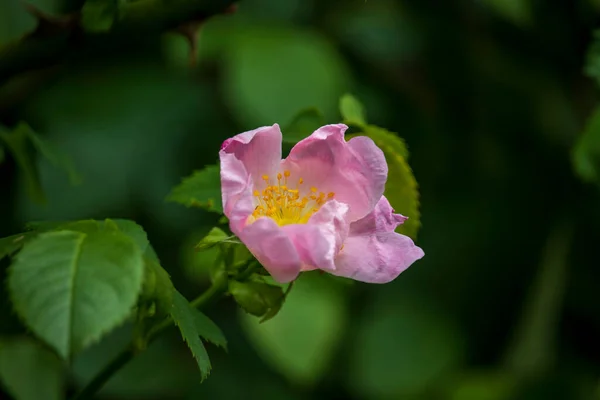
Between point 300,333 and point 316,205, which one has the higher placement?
point 316,205

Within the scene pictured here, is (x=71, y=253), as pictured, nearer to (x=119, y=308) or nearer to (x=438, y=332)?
(x=119, y=308)

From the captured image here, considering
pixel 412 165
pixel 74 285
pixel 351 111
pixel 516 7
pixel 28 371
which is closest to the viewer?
pixel 74 285

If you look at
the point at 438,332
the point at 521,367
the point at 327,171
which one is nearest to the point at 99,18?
the point at 327,171

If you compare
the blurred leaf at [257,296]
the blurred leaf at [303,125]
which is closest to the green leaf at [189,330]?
the blurred leaf at [257,296]

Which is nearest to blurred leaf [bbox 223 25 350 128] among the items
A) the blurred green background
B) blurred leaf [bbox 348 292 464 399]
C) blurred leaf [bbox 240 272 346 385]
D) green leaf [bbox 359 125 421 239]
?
the blurred green background

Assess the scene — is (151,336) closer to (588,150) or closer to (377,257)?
(377,257)

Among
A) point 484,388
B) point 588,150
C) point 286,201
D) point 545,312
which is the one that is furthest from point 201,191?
point 545,312
